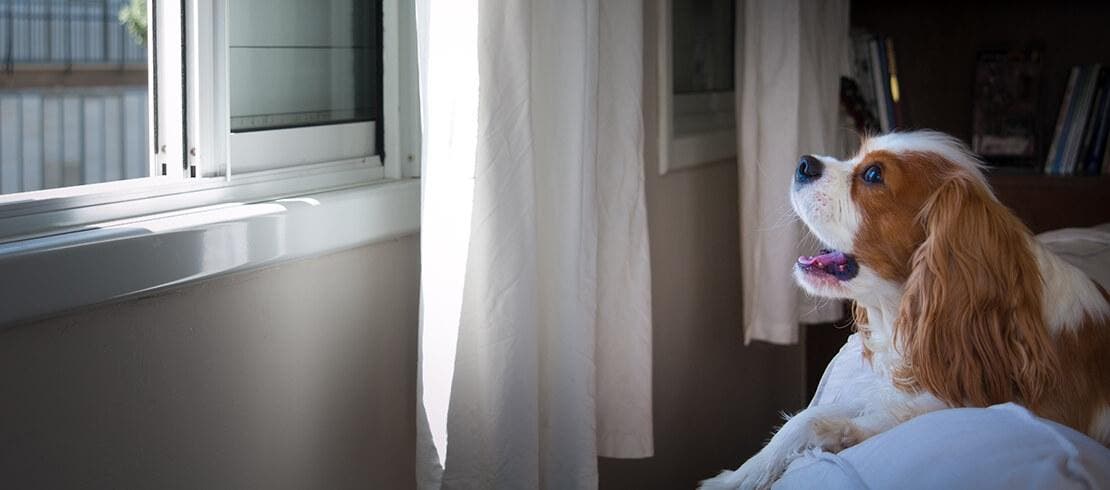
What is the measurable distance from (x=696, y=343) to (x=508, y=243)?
1.12 metres

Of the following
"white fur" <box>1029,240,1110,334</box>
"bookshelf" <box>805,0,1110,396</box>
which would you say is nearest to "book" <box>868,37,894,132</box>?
"bookshelf" <box>805,0,1110,396</box>

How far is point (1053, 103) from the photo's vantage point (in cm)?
302

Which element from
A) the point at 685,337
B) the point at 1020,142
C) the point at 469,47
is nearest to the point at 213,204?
the point at 469,47


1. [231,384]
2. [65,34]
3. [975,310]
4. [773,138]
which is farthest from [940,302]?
[773,138]

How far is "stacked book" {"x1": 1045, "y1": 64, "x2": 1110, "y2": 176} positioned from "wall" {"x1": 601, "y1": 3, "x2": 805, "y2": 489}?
797 mm

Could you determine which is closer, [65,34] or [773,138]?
[65,34]

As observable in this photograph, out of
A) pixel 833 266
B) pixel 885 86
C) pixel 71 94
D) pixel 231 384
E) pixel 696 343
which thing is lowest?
pixel 696 343

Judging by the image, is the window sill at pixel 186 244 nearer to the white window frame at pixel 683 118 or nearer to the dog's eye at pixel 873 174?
the dog's eye at pixel 873 174

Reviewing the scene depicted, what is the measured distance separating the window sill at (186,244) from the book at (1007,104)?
A: 187cm

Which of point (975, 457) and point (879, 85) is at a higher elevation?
point (879, 85)

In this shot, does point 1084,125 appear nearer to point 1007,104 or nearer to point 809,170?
point 1007,104

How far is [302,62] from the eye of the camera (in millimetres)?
1565

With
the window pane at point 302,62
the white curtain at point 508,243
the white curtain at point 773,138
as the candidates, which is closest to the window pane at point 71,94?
the window pane at point 302,62

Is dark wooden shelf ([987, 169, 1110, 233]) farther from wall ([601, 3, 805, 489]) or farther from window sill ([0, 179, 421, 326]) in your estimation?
window sill ([0, 179, 421, 326])
